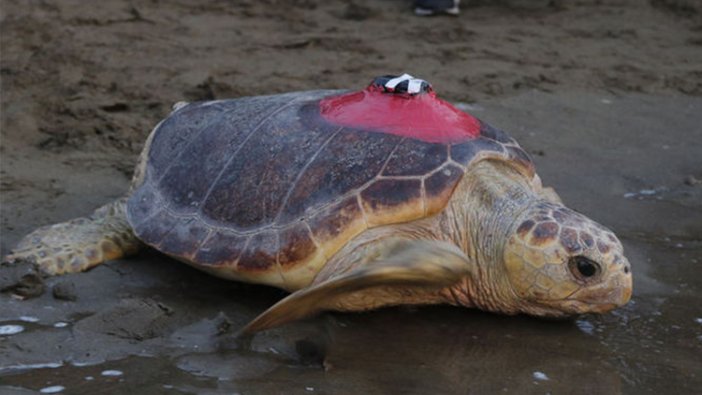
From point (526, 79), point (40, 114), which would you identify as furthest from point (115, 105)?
point (526, 79)

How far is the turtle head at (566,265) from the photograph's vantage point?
2803mm

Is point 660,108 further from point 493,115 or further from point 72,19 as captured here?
point 72,19

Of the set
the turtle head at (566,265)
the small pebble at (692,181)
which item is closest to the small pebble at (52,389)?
the turtle head at (566,265)

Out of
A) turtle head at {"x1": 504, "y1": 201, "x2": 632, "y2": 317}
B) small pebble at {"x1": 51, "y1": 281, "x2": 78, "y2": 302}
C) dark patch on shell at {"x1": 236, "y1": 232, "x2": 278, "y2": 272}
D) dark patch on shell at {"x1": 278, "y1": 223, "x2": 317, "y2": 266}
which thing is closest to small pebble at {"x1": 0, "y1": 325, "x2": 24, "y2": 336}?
small pebble at {"x1": 51, "y1": 281, "x2": 78, "y2": 302}

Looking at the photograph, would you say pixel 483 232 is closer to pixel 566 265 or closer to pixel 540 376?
pixel 566 265

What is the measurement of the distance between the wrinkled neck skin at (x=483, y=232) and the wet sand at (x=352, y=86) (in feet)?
0.28

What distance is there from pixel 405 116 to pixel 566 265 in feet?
2.07

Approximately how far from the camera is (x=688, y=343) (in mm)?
2867

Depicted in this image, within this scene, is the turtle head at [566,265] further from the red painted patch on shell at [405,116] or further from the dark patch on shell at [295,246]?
the dark patch on shell at [295,246]

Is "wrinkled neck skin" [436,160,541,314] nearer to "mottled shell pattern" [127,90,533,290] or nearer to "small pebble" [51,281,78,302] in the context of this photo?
"mottled shell pattern" [127,90,533,290]

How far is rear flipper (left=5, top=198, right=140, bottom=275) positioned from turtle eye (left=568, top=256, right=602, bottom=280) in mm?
1367

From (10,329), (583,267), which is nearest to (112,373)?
(10,329)

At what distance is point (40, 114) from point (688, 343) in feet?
9.37

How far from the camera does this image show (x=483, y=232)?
9.66 feet
